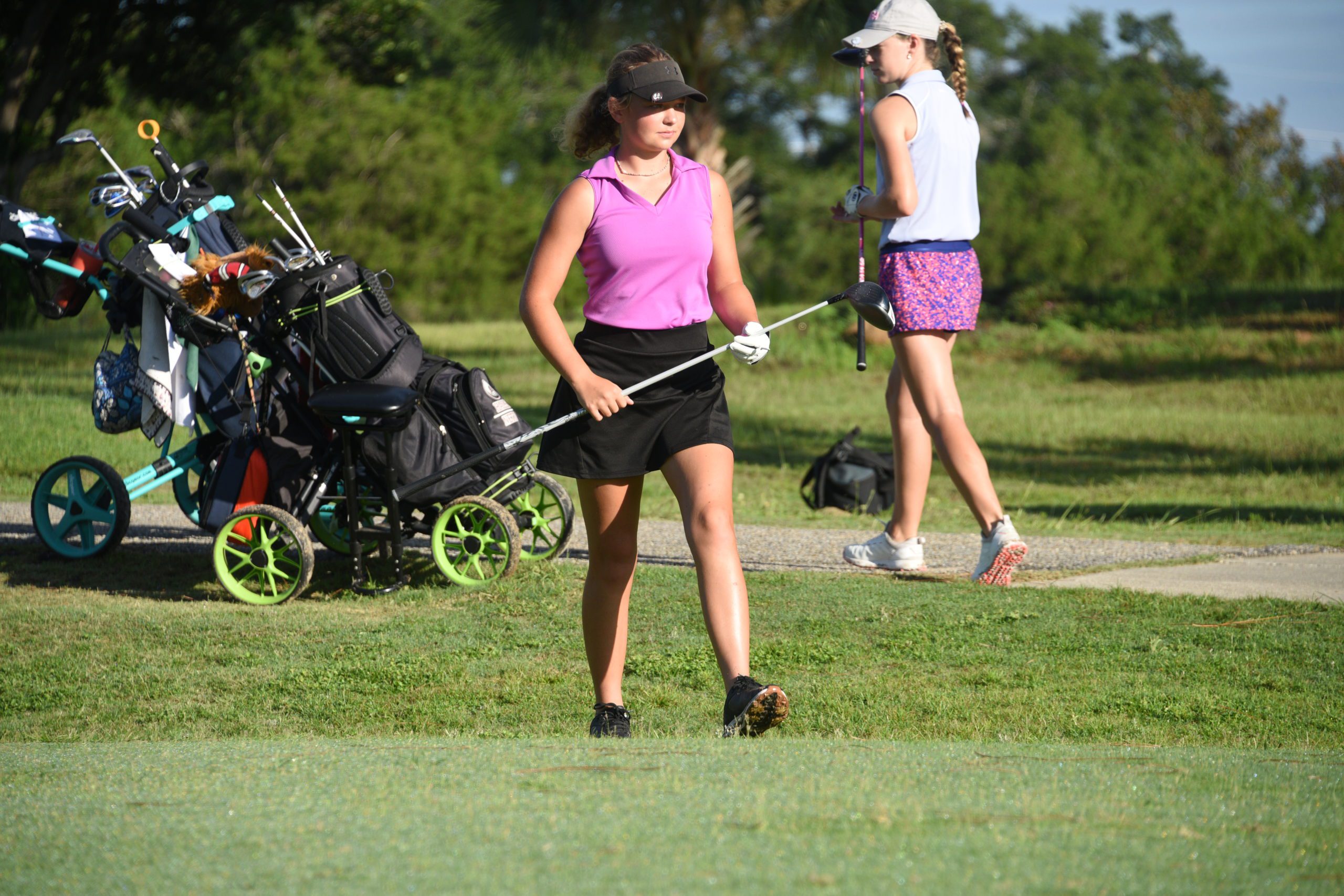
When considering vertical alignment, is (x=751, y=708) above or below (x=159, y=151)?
below

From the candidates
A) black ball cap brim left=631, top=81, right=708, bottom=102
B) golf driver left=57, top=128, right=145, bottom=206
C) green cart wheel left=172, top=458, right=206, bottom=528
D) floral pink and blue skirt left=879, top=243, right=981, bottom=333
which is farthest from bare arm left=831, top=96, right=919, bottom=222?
golf driver left=57, top=128, right=145, bottom=206

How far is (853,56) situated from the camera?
624 cm

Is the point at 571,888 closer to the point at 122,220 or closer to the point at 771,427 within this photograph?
the point at 122,220

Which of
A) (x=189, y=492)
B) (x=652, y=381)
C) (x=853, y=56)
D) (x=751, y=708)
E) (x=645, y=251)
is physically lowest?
(x=751, y=708)

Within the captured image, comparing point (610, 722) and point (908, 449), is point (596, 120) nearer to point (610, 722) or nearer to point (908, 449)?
point (610, 722)

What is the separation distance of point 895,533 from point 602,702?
2566 millimetres

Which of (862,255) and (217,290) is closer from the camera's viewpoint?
(862,255)

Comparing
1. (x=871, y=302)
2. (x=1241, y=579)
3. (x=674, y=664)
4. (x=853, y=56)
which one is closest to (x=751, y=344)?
(x=871, y=302)

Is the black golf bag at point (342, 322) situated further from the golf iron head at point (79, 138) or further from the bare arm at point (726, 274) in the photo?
Result: the bare arm at point (726, 274)

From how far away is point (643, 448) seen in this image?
13.7 ft

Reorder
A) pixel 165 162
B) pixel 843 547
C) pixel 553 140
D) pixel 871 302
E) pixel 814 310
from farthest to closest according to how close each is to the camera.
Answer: pixel 553 140
pixel 843 547
pixel 165 162
pixel 814 310
pixel 871 302

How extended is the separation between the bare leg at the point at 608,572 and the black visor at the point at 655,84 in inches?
41.4

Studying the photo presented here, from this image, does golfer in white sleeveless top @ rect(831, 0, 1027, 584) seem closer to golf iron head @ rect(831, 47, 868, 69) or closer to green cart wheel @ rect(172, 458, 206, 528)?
golf iron head @ rect(831, 47, 868, 69)

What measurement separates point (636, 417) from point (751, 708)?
86 centimetres
